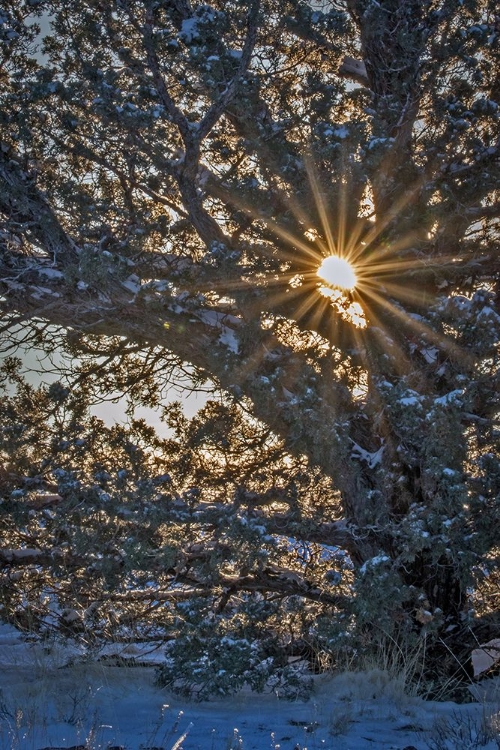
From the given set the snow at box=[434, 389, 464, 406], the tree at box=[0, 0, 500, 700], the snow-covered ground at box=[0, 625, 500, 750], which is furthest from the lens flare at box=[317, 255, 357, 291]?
the snow-covered ground at box=[0, 625, 500, 750]

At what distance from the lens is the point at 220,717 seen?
5.39m

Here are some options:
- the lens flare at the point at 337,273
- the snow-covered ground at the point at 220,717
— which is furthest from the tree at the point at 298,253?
the snow-covered ground at the point at 220,717

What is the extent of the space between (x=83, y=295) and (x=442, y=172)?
11.9ft

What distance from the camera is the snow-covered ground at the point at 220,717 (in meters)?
4.44

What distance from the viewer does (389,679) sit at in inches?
235

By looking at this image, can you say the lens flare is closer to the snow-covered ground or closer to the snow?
the snow

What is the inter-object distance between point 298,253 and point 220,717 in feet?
13.6

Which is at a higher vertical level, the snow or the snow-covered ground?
the snow

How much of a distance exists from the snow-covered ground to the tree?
65 centimetres

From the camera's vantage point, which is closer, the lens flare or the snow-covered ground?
the snow-covered ground

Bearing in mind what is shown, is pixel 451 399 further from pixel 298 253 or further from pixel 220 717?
pixel 220 717

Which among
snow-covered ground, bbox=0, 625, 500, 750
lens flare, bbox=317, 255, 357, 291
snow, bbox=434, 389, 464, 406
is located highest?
lens flare, bbox=317, 255, 357, 291

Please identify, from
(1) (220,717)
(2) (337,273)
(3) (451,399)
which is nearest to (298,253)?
(2) (337,273)

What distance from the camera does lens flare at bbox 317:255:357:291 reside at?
288 inches
